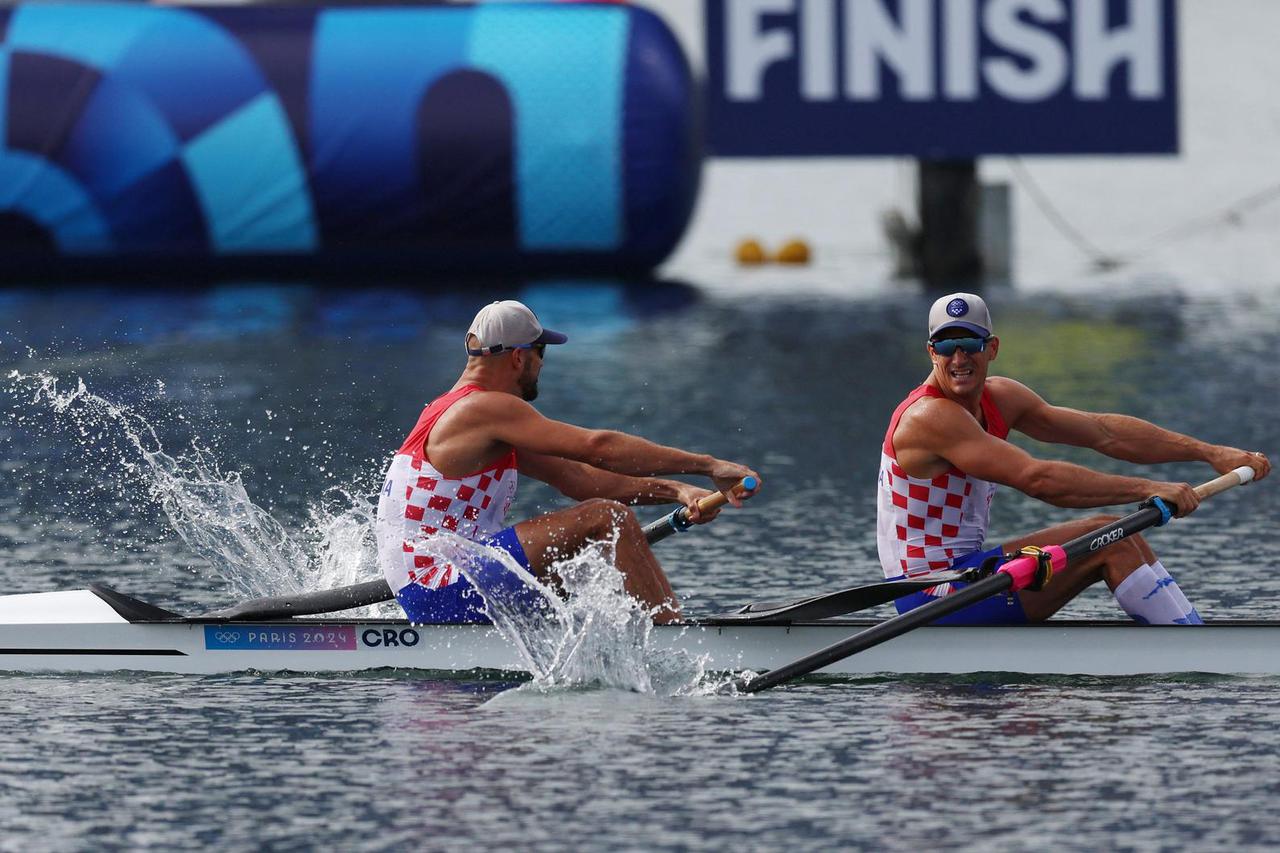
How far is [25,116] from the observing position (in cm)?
3119

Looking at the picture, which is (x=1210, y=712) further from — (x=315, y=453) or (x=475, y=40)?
(x=475, y=40)

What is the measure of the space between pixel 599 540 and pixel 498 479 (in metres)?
0.67

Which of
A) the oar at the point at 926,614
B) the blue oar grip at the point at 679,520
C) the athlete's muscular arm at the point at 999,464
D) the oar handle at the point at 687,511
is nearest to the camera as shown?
the oar at the point at 926,614

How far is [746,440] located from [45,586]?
743 centimetres

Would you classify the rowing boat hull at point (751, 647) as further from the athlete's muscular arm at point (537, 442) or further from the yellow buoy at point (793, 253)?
the yellow buoy at point (793, 253)

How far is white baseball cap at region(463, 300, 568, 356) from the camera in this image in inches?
429

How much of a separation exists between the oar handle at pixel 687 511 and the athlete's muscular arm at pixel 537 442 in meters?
0.04

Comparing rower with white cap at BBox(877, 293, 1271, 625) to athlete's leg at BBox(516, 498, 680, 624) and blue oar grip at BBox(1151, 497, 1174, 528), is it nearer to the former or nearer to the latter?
blue oar grip at BBox(1151, 497, 1174, 528)

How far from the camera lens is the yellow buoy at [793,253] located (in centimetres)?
3909

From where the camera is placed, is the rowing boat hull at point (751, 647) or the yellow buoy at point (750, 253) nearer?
the rowing boat hull at point (751, 647)

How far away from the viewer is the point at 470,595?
11.0 meters

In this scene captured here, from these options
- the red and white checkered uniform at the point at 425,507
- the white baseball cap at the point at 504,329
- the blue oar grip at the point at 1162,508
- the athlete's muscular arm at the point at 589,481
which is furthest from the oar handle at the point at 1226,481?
the red and white checkered uniform at the point at 425,507

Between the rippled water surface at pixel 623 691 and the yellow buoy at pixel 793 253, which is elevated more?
the yellow buoy at pixel 793 253

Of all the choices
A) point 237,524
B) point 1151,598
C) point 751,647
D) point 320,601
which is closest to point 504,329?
point 320,601
